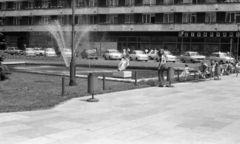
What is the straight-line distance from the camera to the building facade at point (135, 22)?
52.8m

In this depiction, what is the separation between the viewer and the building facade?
52781mm

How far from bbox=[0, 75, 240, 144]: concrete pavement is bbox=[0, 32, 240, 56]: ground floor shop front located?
39.3 meters

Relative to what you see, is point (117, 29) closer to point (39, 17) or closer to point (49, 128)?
point (39, 17)

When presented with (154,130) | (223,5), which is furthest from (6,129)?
(223,5)

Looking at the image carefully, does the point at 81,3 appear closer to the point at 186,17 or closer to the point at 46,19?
the point at 46,19

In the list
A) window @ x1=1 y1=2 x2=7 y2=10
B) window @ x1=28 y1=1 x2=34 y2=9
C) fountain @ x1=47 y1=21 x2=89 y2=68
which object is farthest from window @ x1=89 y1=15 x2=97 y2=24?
window @ x1=1 y1=2 x2=7 y2=10

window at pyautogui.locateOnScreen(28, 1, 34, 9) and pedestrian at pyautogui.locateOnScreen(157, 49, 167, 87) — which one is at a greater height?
window at pyautogui.locateOnScreen(28, 1, 34, 9)

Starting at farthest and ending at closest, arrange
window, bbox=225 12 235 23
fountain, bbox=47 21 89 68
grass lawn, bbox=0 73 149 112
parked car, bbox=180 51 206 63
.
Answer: fountain, bbox=47 21 89 68
window, bbox=225 12 235 23
parked car, bbox=180 51 206 63
grass lawn, bbox=0 73 149 112

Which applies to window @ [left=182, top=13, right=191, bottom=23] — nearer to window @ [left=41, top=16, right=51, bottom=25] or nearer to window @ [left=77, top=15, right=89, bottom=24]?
window @ [left=77, top=15, right=89, bottom=24]

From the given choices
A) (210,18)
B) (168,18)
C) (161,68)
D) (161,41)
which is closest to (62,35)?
(161,41)

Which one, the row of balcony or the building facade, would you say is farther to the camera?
the row of balcony

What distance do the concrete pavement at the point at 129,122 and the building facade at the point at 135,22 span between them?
4086 centimetres

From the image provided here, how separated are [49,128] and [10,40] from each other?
6952 centimetres

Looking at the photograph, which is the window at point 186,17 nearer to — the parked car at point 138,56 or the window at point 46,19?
the parked car at point 138,56
